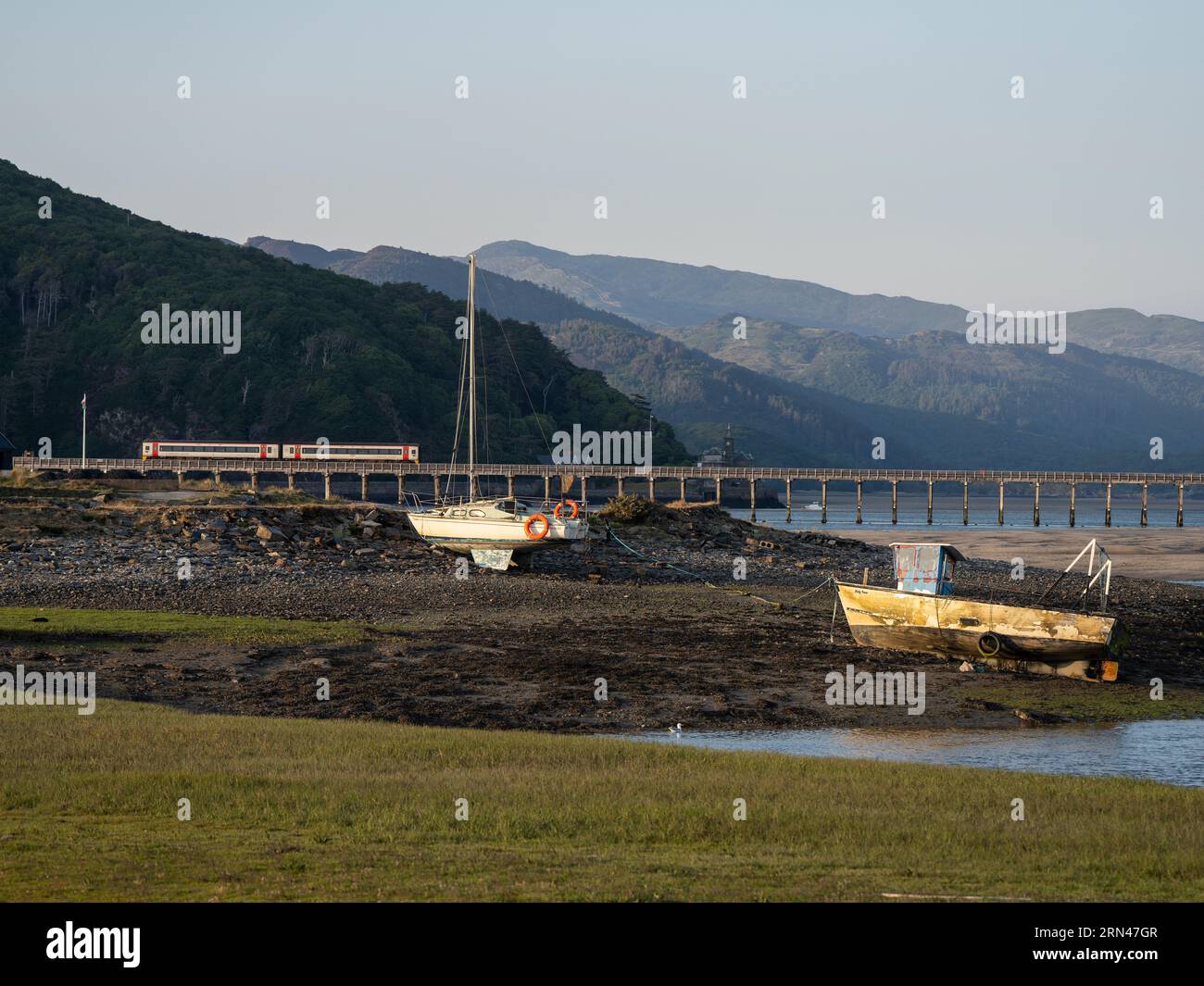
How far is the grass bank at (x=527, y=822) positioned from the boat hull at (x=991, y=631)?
1241cm

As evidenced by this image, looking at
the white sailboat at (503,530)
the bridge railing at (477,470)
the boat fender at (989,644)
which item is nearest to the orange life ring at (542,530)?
the white sailboat at (503,530)

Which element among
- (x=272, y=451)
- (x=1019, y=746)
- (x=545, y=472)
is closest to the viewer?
(x=1019, y=746)

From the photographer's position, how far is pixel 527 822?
15.5 meters

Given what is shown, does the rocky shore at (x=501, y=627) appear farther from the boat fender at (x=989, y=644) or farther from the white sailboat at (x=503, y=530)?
the white sailboat at (x=503, y=530)

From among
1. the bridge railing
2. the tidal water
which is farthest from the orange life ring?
the bridge railing

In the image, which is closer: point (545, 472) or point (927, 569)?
point (927, 569)

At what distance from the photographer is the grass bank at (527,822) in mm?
12414

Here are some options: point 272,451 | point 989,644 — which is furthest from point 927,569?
point 272,451

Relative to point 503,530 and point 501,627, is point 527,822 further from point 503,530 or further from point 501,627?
point 503,530

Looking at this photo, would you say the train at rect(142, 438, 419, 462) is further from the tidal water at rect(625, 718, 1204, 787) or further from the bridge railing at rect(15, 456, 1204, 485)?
the tidal water at rect(625, 718, 1204, 787)

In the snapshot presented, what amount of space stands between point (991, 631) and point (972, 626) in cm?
45

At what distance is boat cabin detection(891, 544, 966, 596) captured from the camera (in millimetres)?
34625
